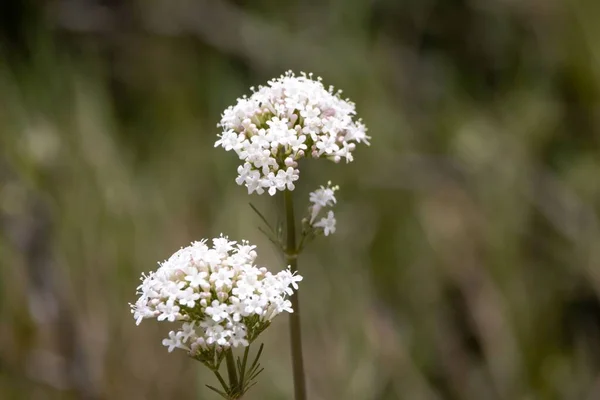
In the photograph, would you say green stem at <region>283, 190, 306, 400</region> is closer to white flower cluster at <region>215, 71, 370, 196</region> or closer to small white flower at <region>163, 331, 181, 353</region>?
white flower cluster at <region>215, 71, 370, 196</region>

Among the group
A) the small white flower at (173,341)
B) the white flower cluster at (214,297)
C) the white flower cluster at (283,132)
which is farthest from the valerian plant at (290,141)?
the small white flower at (173,341)

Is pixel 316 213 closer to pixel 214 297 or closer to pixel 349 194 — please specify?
pixel 214 297

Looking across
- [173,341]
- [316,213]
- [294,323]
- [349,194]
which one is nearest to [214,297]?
[173,341]

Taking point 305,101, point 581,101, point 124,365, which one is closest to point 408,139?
point 581,101

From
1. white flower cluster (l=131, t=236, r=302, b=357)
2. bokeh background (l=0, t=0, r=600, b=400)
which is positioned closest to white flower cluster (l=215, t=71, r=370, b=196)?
white flower cluster (l=131, t=236, r=302, b=357)

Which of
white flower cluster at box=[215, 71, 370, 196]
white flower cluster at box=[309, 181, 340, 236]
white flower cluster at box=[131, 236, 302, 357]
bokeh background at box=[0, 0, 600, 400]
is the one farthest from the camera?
bokeh background at box=[0, 0, 600, 400]

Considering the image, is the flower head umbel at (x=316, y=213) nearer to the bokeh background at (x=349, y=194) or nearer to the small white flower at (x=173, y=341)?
the small white flower at (x=173, y=341)
